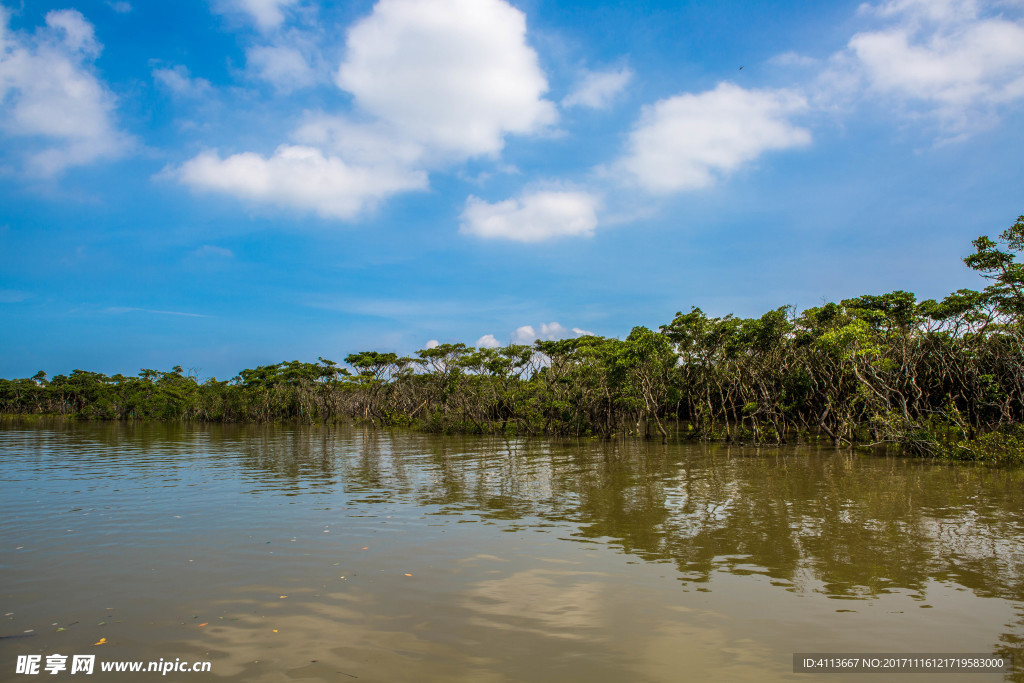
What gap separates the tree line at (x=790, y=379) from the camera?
906 inches

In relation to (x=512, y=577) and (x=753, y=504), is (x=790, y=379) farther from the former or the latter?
(x=512, y=577)

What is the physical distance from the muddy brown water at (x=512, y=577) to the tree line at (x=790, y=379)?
8.71 m

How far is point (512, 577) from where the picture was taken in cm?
779

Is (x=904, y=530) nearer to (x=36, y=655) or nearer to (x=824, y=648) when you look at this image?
(x=824, y=648)

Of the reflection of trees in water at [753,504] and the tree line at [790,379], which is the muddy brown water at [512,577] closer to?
the reflection of trees in water at [753,504]

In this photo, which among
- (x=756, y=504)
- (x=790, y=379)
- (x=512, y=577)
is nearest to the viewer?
(x=512, y=577)

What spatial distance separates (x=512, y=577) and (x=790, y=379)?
27.1 m

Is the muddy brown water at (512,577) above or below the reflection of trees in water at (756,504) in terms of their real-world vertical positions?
above

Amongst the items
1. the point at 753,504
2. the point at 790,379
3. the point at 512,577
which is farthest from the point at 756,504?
the point at 790,379

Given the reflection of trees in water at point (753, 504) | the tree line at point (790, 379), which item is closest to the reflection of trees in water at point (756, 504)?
the reflection of trees in water at point (753, 504)

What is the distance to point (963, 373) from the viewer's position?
81.7 feet

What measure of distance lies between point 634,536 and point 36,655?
27.9ft

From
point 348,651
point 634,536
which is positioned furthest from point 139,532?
point 634,536

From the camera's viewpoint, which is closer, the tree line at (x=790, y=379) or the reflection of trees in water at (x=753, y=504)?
the reflection of trees in water at (x=753, y=504)
